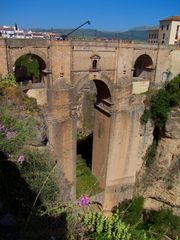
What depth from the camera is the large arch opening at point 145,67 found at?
14002mm

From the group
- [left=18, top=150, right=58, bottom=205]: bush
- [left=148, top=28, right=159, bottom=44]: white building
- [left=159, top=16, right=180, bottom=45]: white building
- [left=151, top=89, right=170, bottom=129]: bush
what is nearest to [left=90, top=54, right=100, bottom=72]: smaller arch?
[left=151, top=89, right=170, bottom=129]: bush

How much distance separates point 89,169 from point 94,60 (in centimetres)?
767

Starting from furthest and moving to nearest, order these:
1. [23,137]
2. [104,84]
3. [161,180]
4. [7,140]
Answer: [161,180] → [104,84] → [23,137] → [7,140]

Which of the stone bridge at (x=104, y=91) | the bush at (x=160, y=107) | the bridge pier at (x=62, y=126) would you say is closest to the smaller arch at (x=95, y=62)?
the stone bridge at (x=104, y=91)

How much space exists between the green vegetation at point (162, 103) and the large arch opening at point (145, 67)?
4.29 ft

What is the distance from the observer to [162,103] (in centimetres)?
1370

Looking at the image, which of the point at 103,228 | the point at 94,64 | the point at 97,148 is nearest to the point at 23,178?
the point at 103,228

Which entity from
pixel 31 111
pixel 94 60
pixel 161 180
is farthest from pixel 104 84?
pixel 161 180

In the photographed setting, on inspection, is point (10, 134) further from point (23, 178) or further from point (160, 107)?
point (160, 107)

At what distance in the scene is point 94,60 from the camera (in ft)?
36.2

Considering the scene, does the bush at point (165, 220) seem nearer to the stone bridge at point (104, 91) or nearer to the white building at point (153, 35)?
the stone bridge at point (104, 91)

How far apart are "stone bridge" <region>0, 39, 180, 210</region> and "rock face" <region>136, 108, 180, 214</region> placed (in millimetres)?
914

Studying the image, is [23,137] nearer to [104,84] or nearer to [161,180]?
[104,84]

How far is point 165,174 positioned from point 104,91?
7096 mm
